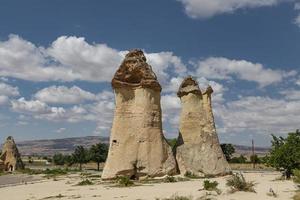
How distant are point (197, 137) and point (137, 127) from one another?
21.2 ft

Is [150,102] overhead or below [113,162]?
overhead

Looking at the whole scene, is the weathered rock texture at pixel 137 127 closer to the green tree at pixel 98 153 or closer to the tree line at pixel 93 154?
the green tree at pixel 98 153

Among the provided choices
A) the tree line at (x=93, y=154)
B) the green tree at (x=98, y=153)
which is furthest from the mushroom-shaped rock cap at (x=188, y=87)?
the tree line at (x=93, y=154)

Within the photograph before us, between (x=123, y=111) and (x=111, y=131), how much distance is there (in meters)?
1.97

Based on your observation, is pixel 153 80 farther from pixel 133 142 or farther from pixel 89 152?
pixel 89 152

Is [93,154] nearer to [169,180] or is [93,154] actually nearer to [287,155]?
[169,180]

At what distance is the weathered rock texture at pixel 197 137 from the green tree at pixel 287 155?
532cm

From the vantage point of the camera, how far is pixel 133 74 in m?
38.0

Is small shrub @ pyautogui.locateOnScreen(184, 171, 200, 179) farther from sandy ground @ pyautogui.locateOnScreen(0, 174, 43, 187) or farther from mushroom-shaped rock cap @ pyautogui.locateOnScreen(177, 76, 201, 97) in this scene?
sandy ground @ pyautogui.locateOnScreen(0, 174, 43, 187)

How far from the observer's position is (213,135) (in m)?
40.3

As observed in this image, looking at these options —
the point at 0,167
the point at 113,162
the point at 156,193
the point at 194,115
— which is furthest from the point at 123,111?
the point at 0,167

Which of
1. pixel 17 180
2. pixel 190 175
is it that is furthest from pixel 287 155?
pixel 17 180

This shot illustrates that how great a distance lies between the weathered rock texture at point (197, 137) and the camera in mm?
37938

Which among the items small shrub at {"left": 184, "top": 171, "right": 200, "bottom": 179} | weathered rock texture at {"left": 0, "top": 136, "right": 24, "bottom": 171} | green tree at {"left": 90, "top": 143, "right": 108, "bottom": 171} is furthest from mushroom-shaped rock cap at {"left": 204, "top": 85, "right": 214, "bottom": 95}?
weathered rock texture at {"left": 0, "top": 136, "right": 24, "bottom": 171}
